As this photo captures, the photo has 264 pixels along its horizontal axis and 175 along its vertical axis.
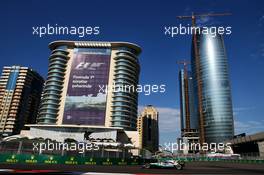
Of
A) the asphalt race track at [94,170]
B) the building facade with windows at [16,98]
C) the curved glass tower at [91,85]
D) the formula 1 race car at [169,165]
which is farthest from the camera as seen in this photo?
the building facade with windows at [16,98]

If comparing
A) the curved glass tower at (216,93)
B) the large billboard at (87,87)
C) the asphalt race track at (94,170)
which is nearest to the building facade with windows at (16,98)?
the large billboard at (87,87)

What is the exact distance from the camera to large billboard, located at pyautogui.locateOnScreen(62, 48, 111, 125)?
103 metres

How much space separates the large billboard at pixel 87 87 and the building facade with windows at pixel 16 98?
5471 cm

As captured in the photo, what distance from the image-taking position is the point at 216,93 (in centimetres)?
17175

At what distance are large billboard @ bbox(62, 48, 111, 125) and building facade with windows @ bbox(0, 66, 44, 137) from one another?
54709mm

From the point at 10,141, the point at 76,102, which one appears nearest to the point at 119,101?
the point at 76,102

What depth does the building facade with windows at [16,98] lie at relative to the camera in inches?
5453

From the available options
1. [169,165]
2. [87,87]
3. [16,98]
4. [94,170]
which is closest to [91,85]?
[87,87]

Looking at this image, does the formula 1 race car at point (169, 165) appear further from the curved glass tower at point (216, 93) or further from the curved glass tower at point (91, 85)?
the curved glass tower at point (216, 93)

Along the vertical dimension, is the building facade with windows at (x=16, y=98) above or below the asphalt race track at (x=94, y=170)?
above

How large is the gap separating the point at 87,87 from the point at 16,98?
210 feet

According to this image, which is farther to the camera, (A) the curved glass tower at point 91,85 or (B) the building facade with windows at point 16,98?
(B) the building facade with windows at point 16,98

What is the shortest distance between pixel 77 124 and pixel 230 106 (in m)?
118

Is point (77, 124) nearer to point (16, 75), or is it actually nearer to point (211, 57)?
point (16, 75)
